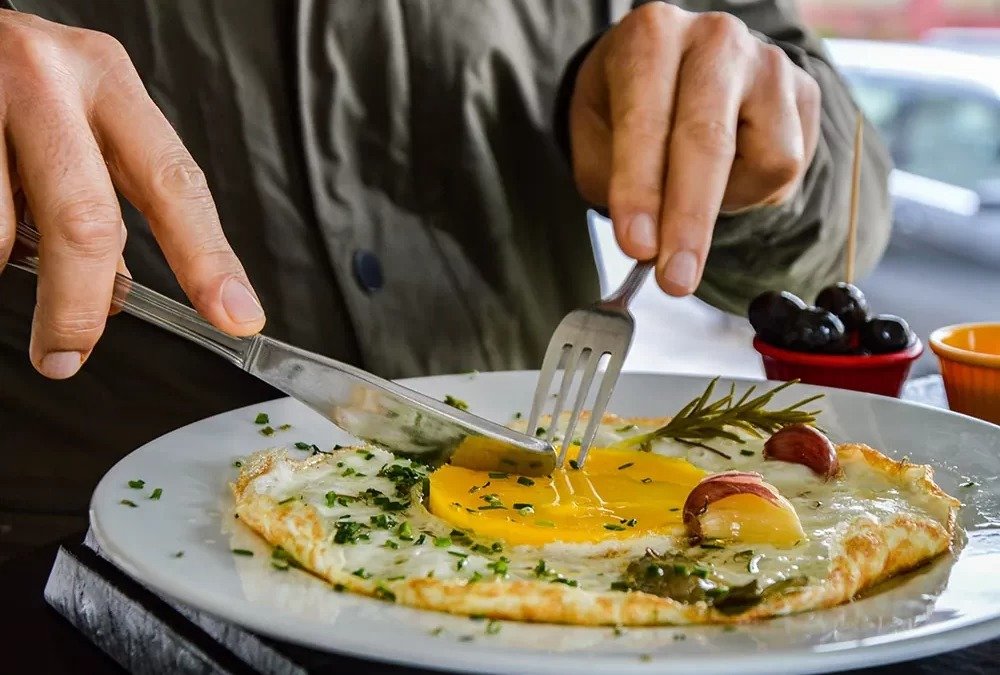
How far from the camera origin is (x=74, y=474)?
1.92 m

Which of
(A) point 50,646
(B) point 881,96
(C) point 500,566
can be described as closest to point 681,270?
(C) point 500,566

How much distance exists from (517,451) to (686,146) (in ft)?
1.59

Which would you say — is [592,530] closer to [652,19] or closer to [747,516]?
[747,516]

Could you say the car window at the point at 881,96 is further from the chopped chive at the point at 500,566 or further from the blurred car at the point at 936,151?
the chopped chive at the point at 500,566

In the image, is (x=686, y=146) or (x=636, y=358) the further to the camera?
(x=636, y=358)

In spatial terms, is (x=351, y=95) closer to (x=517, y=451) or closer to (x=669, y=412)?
(x=669, y=412)

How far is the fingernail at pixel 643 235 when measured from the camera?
141 cm

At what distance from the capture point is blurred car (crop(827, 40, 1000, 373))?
7.78 metres

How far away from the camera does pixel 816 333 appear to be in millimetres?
1628

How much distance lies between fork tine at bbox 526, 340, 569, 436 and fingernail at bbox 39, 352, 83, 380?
506 mm

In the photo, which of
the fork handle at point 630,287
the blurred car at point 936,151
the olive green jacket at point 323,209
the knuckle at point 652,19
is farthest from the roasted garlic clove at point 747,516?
the blurred car at point 936,151

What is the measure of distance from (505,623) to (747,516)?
279mm

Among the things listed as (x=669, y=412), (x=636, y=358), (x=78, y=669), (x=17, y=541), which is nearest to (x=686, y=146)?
(x=669, y=412)

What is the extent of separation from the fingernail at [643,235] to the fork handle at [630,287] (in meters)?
0.03
